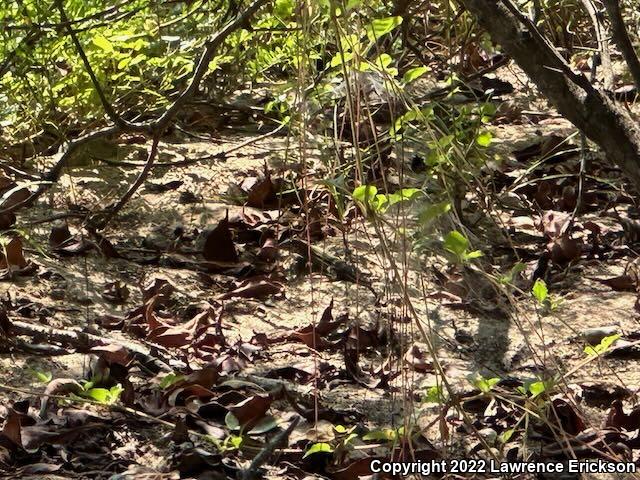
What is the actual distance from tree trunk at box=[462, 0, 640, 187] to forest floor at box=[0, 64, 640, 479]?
0.41 metres

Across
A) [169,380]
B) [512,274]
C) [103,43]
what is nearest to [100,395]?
[169,380]

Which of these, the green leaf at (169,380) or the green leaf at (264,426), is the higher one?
the green leaf at (169,380)

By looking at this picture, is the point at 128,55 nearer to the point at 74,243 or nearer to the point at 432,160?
the point at 74,243

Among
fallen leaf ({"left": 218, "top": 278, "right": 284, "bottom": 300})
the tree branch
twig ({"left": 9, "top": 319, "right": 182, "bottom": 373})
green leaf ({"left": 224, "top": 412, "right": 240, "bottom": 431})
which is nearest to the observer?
the tree branch

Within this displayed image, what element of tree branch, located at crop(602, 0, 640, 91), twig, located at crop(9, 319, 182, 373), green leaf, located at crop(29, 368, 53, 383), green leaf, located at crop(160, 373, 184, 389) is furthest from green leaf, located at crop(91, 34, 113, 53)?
tree branch, located at crop(602, 0, 640, 91)

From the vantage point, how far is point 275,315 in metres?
3.25

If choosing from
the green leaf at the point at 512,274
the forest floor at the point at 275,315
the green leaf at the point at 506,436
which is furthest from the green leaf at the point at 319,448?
the green leaf at the point at 512,274

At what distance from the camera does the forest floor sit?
2.46m

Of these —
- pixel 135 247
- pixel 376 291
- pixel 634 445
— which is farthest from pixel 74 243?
pixel 634 445

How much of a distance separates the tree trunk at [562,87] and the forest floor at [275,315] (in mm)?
410

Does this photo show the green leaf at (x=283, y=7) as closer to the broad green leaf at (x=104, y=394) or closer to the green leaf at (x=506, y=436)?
the broad green leaf at (x=104, y=394)

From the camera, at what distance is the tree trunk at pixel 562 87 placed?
6.39ft

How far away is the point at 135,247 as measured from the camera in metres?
3.63

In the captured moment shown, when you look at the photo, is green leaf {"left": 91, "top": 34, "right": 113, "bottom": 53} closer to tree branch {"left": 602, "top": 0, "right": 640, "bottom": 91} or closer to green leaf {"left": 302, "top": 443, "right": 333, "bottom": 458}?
green leaf {"left": 302, "top": 443, "right": 333, "bottom": 458}
